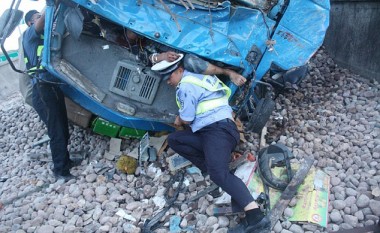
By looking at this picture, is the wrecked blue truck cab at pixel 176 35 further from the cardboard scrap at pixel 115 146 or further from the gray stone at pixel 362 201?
the gray stone at pixel 362 201

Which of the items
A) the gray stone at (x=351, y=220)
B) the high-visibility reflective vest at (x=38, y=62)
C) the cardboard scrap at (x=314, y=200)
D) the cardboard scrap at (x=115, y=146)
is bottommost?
the cardboard scrap at (x=115, y=146)

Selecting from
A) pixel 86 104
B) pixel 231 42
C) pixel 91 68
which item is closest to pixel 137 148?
pixel 86 104

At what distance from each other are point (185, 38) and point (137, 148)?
174 cm

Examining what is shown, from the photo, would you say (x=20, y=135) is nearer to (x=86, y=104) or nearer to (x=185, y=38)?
(x=86, y=104)

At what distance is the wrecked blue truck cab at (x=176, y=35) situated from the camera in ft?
12.0

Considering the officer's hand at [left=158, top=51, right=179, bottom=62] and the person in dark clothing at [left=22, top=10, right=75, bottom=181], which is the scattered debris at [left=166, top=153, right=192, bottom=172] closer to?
the officer's hand at [left=158, top=51, right=179, bottom=62]

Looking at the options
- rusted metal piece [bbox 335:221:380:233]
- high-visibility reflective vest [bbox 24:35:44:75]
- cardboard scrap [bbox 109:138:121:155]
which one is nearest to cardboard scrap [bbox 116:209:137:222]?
cardboard scrap [bbox 109:138:121:155]

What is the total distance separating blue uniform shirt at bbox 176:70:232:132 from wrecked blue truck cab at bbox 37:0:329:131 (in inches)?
18.3

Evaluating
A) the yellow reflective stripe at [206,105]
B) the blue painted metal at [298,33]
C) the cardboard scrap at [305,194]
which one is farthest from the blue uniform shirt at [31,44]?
the cardboard scrap at [305,194]

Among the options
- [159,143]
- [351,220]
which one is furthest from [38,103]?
[351,220]

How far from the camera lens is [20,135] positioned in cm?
627

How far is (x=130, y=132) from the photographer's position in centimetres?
470

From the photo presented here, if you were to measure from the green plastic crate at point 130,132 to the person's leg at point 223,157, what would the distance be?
1.43 m

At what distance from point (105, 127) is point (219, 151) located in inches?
79.2
